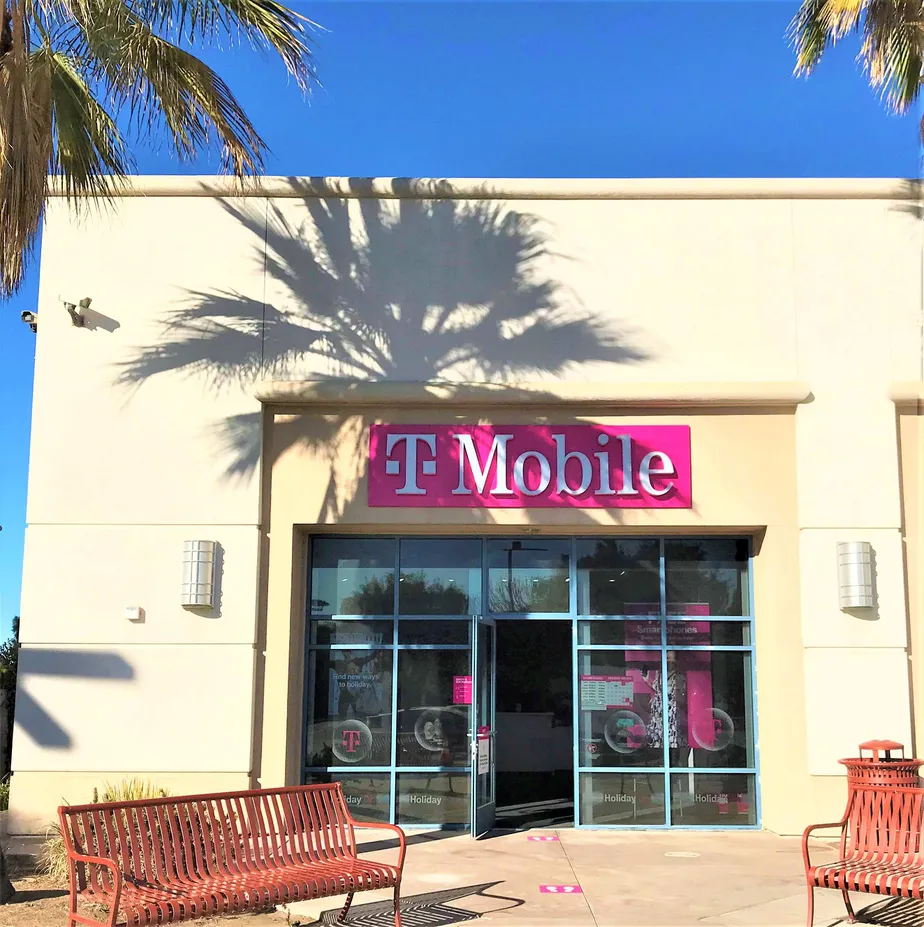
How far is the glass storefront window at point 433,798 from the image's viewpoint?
12055 millimetres

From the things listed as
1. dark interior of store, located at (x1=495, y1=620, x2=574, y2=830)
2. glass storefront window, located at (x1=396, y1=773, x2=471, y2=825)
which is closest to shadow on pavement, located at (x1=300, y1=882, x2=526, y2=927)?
glass storefront window, located at (x1=396, y1=773, x2=471, y2=825)

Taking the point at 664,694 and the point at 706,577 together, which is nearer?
the point at 664,694

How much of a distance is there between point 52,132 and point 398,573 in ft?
20.5

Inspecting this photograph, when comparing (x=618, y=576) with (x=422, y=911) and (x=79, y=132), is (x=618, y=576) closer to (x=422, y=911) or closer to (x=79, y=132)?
(x=422, y=911)

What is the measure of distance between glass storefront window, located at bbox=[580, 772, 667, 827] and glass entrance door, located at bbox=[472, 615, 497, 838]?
3.78 feet

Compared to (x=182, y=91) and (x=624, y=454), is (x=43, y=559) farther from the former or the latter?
(x=624, y=454)

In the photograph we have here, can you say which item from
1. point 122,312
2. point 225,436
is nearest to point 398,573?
point 225,436

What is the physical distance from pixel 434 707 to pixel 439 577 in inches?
61.8

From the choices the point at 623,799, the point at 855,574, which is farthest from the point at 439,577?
the point at 855,574

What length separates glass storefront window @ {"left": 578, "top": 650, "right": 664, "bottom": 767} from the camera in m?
12.2

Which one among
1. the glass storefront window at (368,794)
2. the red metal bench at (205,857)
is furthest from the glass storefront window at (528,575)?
the red metal bench at (205,857)

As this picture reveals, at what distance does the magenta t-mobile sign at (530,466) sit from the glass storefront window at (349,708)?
79.3 inches

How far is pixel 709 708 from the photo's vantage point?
12281 mm

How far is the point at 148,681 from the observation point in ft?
37.8
